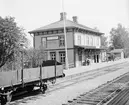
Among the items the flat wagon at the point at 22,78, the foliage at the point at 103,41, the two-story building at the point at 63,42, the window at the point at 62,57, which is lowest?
the flat wagon at the point at 22,78

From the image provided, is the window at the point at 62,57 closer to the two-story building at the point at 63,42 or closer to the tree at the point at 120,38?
the two-story building at the point at 63,42

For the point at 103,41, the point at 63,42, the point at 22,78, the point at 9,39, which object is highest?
the point at 103,41

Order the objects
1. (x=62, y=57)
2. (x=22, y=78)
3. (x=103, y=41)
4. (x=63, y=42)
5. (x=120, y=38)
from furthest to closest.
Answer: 1. (x=103, y=41)
2. (x=120, y=38)
3. (x=63, y=42)
4. (x=62, y=57)
5. (x=22, y=78)

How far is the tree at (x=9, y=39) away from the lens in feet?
35.4

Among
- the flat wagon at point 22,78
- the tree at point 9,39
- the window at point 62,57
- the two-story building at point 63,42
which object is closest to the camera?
the flat wagon at point 22,78

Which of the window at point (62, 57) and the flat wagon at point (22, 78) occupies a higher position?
the window at point (62, 57)

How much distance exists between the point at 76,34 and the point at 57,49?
3843 mm

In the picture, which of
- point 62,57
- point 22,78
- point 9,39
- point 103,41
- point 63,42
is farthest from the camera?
point 103,41

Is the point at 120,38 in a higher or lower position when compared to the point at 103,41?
higher

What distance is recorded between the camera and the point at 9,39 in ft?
35.8

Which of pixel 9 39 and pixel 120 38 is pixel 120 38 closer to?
pixel 120 38

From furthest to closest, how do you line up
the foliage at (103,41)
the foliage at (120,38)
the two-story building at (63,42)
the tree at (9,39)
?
the foliage at (103,41) → the foliage at (120,38) → the two-story building at (63,42) → the tree at (9,39)

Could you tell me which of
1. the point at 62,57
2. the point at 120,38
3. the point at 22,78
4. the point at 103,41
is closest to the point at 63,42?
the point at 62,57

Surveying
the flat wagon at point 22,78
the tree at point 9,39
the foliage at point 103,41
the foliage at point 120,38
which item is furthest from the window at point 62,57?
the foliage at point 103,41
